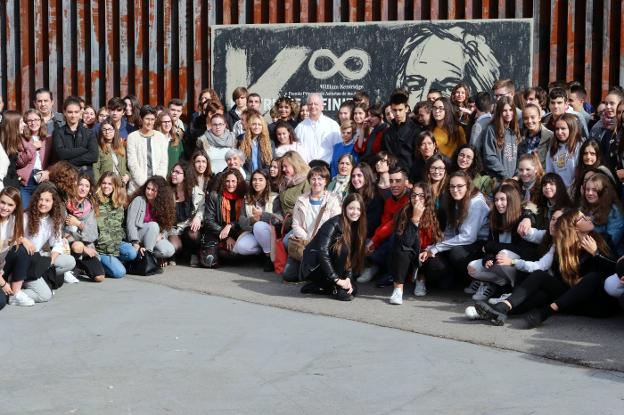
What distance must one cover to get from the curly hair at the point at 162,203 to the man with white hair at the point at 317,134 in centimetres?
158

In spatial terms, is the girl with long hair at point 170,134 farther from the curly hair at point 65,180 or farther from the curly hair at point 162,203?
the curly hair at point 65,180

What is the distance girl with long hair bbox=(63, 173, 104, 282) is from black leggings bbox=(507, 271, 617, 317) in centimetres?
416

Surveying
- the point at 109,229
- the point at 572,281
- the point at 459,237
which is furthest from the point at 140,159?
the point at 572,281

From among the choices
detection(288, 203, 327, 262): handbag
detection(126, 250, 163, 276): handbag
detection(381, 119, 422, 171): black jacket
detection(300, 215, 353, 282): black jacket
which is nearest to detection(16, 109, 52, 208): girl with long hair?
detection(126, 250, 163, 276): handbag

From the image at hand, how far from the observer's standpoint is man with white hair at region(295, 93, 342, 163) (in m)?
11.7

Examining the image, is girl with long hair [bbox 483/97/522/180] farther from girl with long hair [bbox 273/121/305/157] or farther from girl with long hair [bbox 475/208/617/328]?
girl with long hair [bbox 273/121/305/157]

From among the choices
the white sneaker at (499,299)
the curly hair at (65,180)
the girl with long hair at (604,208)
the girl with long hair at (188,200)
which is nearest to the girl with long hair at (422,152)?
the white sneaker at (499,299)

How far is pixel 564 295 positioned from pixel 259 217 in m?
3.74

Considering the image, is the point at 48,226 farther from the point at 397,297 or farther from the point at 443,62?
the point at 443,62

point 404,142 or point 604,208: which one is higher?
point 404,142

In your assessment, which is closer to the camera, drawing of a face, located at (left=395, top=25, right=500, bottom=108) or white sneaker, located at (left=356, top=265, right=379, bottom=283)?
white sneaker, located at (left=356, top=265, right=379, bottom=283)

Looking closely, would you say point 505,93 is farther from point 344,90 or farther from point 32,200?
point 32,200

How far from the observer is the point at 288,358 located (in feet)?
23.9

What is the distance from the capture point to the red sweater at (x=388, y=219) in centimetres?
1004
